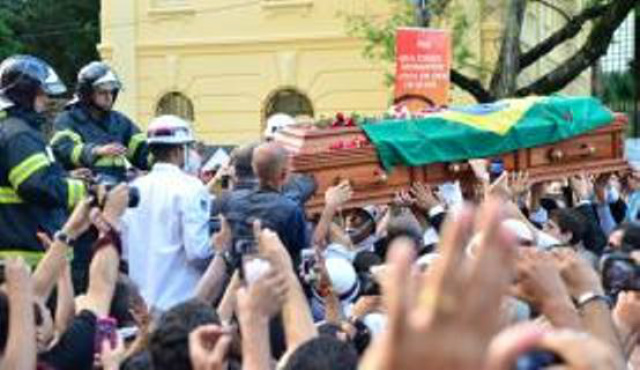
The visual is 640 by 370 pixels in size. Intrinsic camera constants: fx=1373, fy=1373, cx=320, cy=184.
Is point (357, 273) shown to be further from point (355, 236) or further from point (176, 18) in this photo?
point (176, 18)

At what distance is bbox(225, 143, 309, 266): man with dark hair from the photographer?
20.0 ft

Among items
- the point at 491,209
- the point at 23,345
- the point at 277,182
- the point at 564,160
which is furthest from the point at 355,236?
the point at 491,209

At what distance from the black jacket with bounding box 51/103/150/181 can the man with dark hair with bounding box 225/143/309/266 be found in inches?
49.0

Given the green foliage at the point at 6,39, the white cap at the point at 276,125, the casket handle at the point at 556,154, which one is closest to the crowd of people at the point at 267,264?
the casket handle at the point at 556,154

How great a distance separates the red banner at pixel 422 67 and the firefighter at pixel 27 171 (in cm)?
750

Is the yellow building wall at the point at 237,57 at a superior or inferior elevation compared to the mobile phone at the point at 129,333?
superior

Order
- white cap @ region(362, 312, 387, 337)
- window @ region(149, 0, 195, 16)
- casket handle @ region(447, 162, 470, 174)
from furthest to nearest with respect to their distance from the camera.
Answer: window @ region(149, 0, 195, 16)
casket handle @ region(447, 162, 470, 174)
white cap @ region(362, 312, 387, 337)

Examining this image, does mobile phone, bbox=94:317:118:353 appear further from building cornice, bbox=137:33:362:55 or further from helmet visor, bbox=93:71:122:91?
building cornice, bbox=137:33:362:55

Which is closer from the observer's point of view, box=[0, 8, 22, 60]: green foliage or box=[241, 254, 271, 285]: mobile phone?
box=[241, 254, 271, 285]: mobile phone

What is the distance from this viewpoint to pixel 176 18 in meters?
26.4

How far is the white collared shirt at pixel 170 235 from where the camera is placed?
6699 mm

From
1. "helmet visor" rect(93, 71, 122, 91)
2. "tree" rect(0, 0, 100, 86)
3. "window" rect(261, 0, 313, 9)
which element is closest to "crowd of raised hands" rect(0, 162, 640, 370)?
"helmet visor" rect(93, 71, 122, 91)

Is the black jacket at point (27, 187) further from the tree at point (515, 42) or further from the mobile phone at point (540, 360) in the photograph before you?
the tree at point (515, 42)

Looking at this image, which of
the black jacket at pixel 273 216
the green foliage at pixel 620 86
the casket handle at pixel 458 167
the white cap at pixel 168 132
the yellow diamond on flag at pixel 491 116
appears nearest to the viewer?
the black jacket at pixel 273 216
